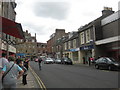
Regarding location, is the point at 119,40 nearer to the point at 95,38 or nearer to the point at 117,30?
the point at 117,30

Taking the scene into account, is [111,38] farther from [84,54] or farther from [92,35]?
[84,54]

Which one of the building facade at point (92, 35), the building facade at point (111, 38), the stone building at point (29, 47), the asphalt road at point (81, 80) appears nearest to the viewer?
the asphalt road at point (81, 80)

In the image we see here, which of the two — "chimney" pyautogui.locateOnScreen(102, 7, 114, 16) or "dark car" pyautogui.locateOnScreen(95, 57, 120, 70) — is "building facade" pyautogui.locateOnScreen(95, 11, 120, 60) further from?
"dark car" pyautogui.locateOnScreen(95, 57, 120, 70)

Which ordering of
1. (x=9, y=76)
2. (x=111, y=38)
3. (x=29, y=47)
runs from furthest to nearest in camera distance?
1. (x=29, y=47)
2. (x=111, y=38)
3. (x=9, y=76)

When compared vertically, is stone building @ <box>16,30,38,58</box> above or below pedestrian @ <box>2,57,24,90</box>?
above

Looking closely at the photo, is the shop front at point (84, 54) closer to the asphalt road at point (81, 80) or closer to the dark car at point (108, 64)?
the dark car at point (108, 64)

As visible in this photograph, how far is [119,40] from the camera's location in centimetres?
2120

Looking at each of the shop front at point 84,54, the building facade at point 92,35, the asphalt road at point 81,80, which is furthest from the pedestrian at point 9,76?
the shop front at point 84,54

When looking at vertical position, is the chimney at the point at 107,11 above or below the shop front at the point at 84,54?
above

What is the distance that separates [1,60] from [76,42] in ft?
112

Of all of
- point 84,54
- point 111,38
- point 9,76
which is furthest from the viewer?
point 84,54

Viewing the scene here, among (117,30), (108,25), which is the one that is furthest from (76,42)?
(117,30)

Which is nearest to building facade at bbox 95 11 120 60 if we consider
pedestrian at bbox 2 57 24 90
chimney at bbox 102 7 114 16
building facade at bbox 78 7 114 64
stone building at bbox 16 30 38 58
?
building facade at bbox 78 7 114 64

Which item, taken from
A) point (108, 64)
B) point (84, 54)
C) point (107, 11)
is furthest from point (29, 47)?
point (108, 64)
